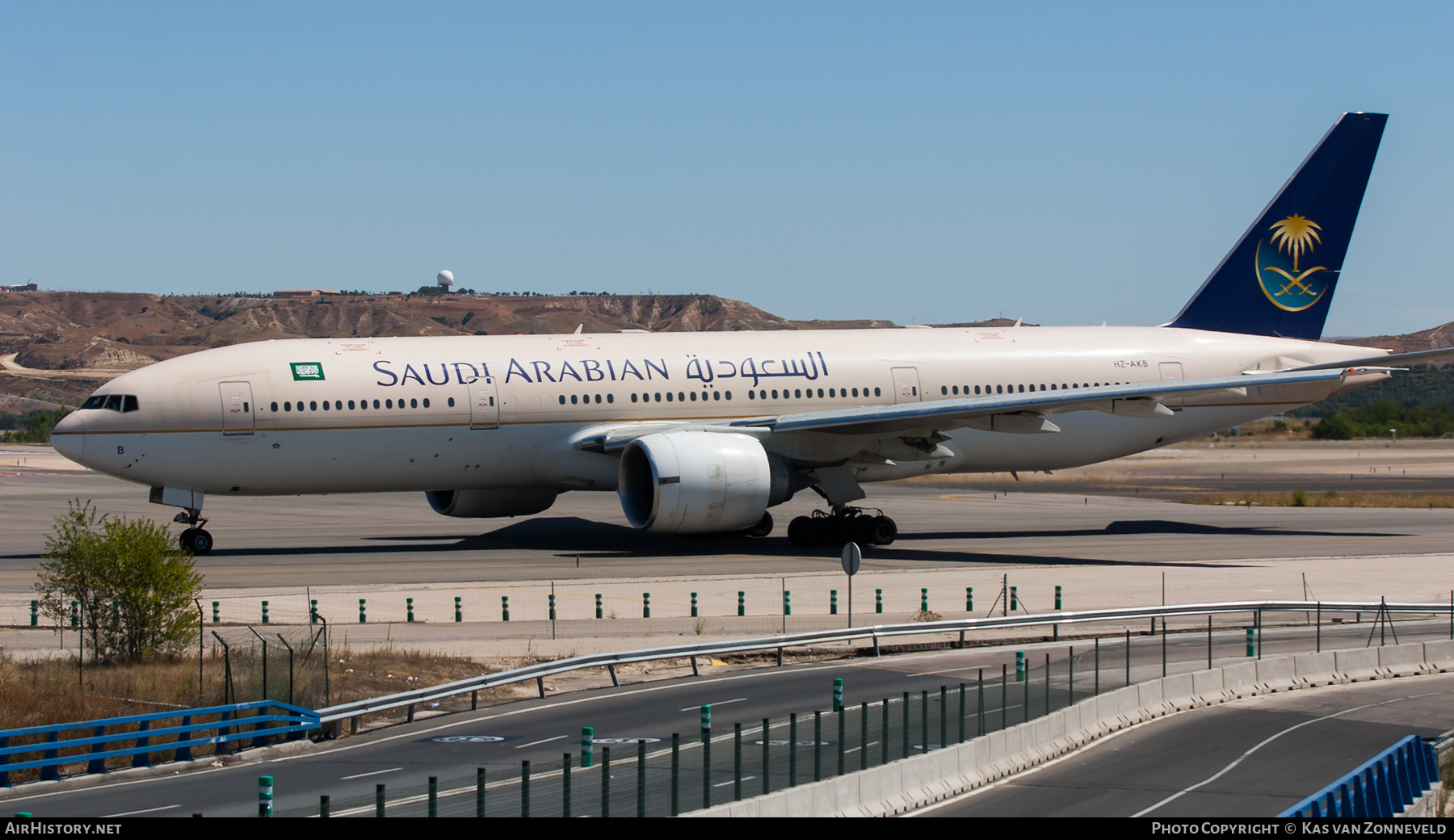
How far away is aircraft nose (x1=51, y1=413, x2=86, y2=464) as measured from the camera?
112 feet

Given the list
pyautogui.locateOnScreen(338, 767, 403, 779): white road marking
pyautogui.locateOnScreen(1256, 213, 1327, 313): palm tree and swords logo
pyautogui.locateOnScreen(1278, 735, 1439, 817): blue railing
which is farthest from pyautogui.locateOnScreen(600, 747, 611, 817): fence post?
pyautogui.locateOnScreen(1256, 213, 1327, 313): palm tree and swords logo

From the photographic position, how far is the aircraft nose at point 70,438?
112 ft

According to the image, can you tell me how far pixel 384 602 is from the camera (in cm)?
2875

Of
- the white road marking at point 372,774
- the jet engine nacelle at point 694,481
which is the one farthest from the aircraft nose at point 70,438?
the white road marking at point 372,774

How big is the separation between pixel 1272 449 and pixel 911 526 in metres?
55.8

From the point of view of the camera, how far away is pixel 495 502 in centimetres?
3994

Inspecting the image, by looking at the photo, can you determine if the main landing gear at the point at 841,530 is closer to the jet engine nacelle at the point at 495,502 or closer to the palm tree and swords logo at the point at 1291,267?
the jet engine nacelle at the point at 495,502

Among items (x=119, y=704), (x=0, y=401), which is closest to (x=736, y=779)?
(x=119, y=704)

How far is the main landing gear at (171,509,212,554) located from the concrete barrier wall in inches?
962

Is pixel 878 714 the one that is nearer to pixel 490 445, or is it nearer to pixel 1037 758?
pixel 1037 758

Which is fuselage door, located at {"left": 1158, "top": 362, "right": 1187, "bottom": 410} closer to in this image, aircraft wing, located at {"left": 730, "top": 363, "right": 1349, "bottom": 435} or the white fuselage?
the white fuselage

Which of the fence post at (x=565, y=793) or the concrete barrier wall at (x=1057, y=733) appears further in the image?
the concrete barrier wall at (x=1057, y=733)

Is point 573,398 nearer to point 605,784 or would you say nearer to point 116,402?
point 116,402

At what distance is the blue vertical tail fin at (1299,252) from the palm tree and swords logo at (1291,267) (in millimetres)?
25
